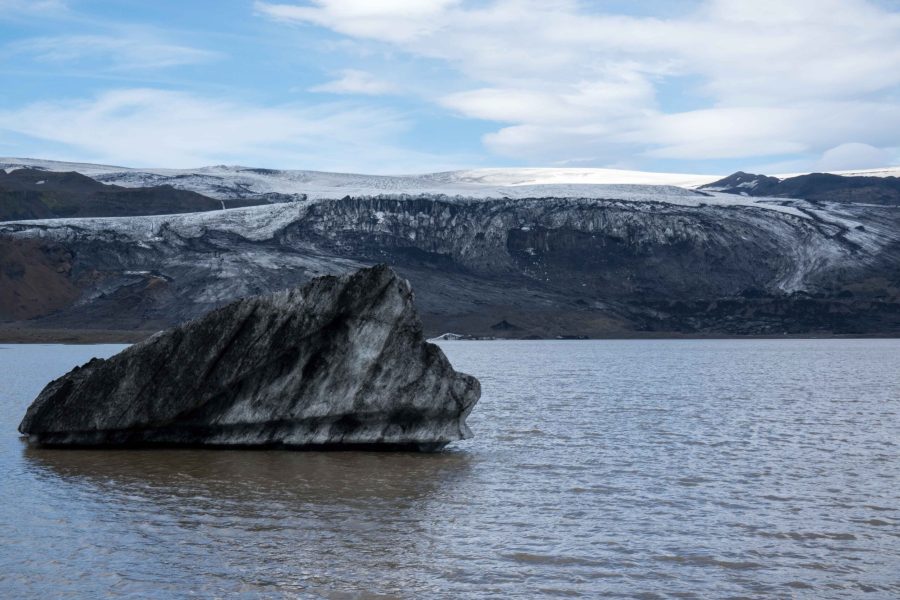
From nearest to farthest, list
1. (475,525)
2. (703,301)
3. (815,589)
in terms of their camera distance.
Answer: (815,589)
(475,525)
(703,301)

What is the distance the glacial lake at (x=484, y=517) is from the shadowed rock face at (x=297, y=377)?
0.74 metres

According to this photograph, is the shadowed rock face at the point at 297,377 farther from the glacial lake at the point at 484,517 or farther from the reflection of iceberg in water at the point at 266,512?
the glacial lake at the point at 484,517

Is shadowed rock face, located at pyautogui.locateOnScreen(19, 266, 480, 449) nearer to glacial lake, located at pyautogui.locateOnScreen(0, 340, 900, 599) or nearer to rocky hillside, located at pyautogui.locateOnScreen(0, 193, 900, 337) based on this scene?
glacial lake, located at pyautogui.locateOnScreen(0, 340, 900, 599)

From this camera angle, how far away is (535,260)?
6166 inches

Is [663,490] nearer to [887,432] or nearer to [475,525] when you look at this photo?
[475,525]

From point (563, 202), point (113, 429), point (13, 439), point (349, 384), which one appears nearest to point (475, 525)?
point (349, 384)

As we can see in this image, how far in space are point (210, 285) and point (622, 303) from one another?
181 ft

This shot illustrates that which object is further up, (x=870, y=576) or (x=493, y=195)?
(x=493, y=195)

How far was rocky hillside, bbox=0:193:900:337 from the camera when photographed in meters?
130

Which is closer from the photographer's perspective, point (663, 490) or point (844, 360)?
point (663, 490)

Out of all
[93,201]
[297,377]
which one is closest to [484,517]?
[297,377]

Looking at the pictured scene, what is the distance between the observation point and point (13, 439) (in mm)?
25375

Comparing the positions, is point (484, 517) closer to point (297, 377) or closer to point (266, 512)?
point (266, 512)

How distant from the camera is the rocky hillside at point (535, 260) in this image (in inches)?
5133
